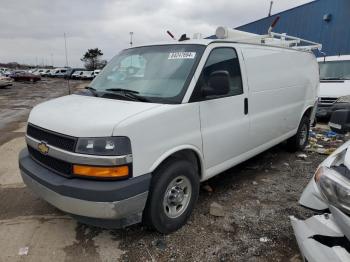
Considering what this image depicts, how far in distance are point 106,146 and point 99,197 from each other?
44cm

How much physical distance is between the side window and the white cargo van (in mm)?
13

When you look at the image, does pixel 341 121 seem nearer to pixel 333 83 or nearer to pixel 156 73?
pixel 156 73

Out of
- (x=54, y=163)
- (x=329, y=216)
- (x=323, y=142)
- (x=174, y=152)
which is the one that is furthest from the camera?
(x=323, y=142)

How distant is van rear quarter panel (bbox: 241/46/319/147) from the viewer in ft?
14.4

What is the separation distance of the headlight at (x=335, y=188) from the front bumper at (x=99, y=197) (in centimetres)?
147

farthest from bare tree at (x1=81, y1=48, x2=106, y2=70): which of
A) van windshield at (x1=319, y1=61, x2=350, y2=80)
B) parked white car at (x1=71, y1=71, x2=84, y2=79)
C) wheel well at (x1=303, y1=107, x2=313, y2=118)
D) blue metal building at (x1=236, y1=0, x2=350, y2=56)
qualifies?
wheel well at (x1=303, y1=107, x2=313, y2=118)

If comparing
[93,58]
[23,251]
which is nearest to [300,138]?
[23,251]

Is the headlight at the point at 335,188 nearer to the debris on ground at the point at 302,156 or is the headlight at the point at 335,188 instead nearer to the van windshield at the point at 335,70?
the debris on ground at the point at 302,156

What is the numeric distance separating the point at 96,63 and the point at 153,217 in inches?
2739

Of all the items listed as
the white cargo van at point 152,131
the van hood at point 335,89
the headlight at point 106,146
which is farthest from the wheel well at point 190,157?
the van hood at point 335,89

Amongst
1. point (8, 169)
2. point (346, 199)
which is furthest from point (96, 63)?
point (346, 199)

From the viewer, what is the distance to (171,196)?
3314mm

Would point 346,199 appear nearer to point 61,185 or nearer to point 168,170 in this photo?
point 168,170

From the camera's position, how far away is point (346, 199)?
6.23 ft
